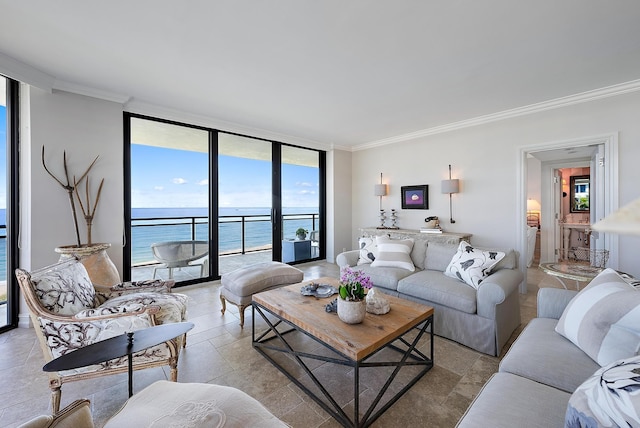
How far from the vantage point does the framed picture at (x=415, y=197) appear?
4.87 meters

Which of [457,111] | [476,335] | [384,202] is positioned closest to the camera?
[476,335]

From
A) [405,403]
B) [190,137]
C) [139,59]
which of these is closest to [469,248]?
[405,403]

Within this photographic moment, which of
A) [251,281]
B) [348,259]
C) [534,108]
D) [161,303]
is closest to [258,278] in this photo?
[251,281]

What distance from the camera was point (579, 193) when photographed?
19.4 feet

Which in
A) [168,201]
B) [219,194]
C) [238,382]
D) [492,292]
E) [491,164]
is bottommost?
[238,382]

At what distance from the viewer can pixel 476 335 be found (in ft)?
7.56

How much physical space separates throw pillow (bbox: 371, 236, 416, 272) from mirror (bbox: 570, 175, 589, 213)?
506 cm

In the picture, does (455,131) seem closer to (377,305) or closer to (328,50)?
(328,50)

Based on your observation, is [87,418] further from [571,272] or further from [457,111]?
[457,111]

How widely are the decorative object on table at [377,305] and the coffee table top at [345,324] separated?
33 millimetres

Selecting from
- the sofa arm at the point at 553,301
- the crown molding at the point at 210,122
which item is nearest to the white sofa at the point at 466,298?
the sofa arm at the point at 553,301

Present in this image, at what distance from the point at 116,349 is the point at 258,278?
1.65 metres

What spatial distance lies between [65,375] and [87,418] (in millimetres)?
996

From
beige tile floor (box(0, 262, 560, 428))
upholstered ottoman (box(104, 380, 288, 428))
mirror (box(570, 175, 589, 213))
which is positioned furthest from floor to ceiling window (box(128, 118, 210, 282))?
mirror (box(570, 175, 589, 213))
